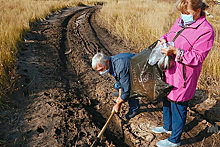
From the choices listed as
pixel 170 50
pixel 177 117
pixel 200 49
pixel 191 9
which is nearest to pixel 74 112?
pixel 177 117

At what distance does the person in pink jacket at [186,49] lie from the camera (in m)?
1.59

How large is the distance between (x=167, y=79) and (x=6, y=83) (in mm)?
2797

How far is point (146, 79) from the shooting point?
6.70 ft

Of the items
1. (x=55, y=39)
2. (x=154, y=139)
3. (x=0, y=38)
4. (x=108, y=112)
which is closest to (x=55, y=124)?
(x=108, y=112)

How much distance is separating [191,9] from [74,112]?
226cm

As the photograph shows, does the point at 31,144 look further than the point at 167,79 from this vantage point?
Yes

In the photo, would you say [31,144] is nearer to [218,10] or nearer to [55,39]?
[55,39]

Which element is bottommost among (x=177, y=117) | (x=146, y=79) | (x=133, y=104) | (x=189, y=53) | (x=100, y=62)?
(x=133, y=104)

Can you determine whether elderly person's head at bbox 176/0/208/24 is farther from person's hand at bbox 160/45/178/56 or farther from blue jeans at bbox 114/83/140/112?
blue jeans at bbox 114/83/140/112

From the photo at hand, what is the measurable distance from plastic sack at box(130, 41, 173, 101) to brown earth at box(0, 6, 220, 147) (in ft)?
2.68

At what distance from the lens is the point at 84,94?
137 inches

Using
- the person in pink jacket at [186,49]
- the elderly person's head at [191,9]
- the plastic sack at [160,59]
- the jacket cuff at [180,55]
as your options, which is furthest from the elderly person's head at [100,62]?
the elderly person's head at [191,9]

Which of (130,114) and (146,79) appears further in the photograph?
(130,114)

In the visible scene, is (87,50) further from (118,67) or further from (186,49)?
(186,49)
